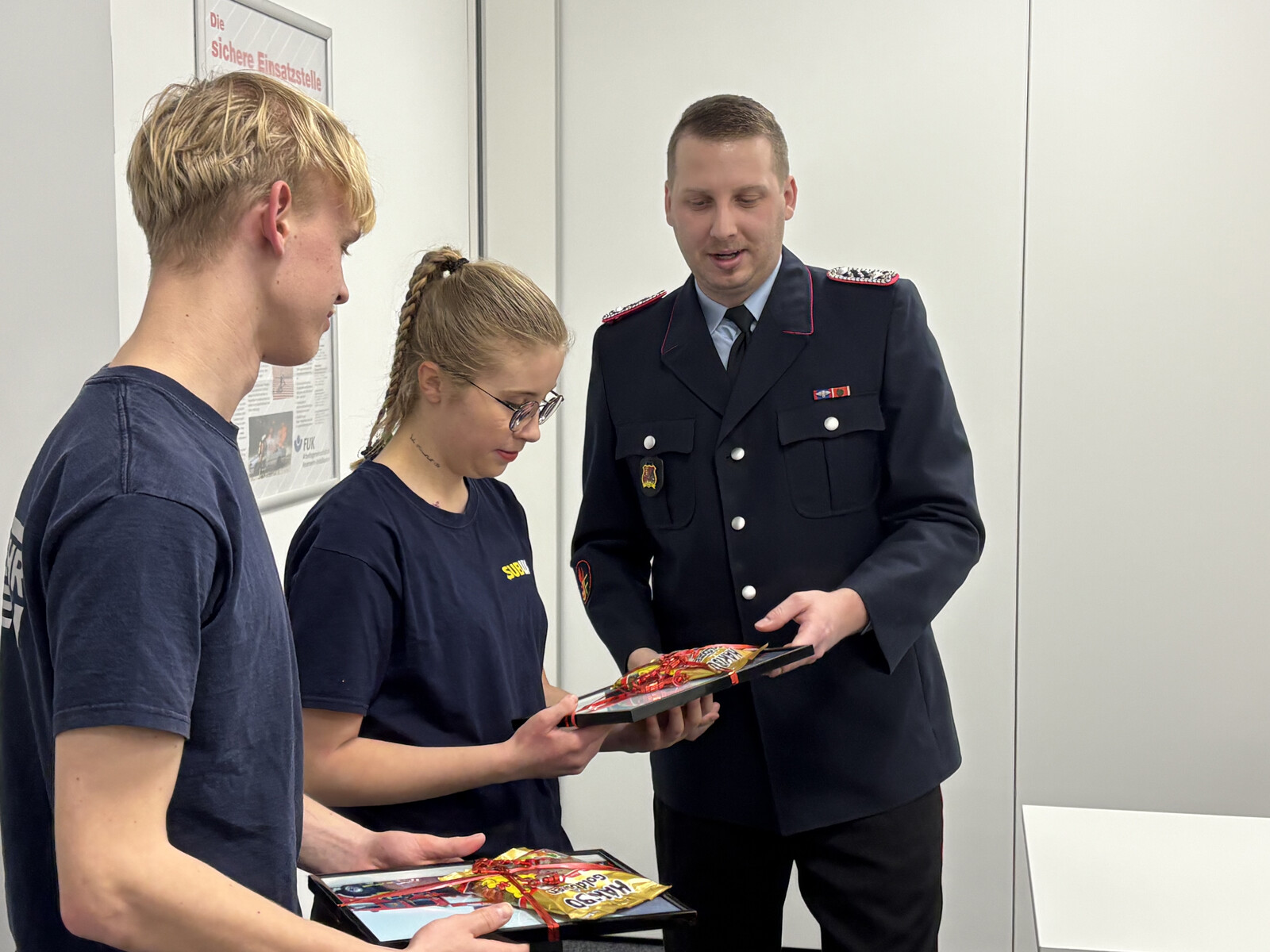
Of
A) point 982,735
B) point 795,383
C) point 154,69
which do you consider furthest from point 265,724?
point 982,735

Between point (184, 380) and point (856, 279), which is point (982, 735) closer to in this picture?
point (856, 279)

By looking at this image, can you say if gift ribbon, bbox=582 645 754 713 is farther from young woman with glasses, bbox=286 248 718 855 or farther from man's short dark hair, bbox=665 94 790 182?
man's short dark hair, bbox=665 94 790 182

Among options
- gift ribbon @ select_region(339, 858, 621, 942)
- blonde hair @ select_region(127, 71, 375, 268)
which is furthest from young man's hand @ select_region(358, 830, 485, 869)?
blonde hair @ select_region(127, 71, 375, 268)

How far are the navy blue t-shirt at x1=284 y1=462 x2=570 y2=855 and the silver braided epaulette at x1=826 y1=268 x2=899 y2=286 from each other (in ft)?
2.46

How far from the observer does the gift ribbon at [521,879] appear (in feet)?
3.39

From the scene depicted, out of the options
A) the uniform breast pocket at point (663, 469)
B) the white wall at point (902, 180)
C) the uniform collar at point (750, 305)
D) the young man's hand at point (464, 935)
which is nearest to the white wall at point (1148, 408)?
the white wall at point (902, 180)

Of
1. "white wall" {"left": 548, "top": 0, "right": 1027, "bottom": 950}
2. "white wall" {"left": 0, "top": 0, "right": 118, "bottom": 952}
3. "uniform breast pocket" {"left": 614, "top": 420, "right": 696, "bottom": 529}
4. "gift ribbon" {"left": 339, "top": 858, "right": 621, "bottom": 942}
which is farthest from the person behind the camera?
"white wall" {"left": 548, "top": 0, "right": 1027, "bottom": 950}

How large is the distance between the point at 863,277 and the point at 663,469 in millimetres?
439

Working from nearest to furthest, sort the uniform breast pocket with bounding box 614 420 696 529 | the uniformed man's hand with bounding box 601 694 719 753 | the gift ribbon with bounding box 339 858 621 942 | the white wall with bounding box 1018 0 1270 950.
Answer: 1. the gift ribbon with bounding box 339 858 621 942
2. the uniformed man's hand with bounding box 601 694 719 753
3. the uniform breast pocket with bounding box 614 420 696 529
4. the white wall with bounding box 1018 0 1270 950

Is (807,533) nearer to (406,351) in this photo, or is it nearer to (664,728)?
(664,728)

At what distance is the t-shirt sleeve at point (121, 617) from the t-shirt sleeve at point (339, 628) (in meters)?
0.44

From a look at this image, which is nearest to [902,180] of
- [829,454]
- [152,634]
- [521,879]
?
[829,454]

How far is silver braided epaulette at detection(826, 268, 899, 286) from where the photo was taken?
5.99 ft

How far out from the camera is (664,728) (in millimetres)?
1526
